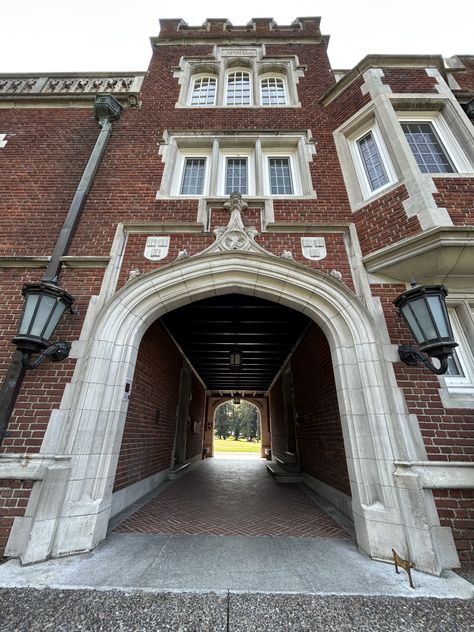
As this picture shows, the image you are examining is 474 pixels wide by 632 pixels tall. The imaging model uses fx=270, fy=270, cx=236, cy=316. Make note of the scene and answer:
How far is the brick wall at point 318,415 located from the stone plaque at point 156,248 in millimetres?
3679

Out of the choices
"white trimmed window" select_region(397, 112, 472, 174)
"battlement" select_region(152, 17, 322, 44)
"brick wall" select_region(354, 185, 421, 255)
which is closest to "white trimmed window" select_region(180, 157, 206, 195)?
"brick wall" select_region(354, 185, 421, 255)

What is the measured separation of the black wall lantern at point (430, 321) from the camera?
3.10 m

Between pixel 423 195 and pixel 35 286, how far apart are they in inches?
228

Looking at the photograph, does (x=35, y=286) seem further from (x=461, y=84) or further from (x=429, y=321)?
(x=461, y=84)

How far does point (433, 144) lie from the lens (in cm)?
534

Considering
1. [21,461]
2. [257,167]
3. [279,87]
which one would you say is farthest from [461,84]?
[21,461]

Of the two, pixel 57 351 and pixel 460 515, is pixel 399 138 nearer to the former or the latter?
pixel 460 515

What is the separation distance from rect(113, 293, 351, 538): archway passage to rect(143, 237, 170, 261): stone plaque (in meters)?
1.53

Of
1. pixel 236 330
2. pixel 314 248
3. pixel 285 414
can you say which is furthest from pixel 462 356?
pixel 285 414

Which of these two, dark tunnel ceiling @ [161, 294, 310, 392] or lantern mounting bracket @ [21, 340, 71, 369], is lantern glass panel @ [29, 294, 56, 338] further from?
dark tunnel ceiling @ [161, 294, 310, 392]

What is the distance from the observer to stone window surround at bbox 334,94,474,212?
15.5 feet

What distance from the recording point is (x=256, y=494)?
6.15 m

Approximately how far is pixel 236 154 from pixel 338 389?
224 inches

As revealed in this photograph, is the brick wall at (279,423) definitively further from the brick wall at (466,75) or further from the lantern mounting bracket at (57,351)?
the brick wall at (466,75)
